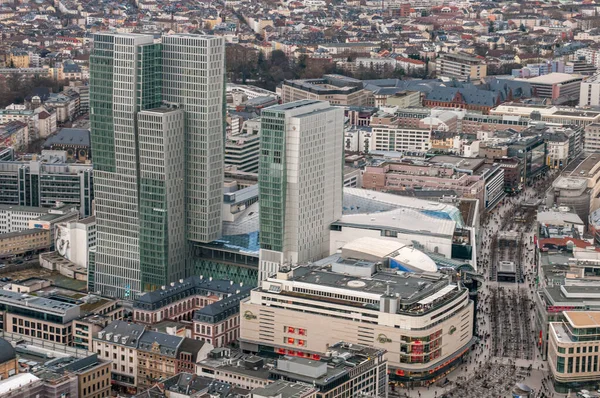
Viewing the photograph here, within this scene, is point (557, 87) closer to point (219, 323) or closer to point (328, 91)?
point (328, 91)

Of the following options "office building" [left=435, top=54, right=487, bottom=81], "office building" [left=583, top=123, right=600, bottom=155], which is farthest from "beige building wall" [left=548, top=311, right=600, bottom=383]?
"office building" [left=435, top=54, right=487, bottom=81]

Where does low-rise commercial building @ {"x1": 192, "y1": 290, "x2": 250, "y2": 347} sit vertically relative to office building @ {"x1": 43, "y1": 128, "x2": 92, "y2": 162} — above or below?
below

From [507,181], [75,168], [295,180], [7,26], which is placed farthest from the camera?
[7,26]

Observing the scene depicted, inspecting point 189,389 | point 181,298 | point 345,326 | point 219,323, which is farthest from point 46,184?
point 189,389

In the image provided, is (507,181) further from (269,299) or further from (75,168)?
(269,299)

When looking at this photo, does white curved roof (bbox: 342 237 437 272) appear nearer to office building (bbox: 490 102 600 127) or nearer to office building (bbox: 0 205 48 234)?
office building (bbox: 0 205 48 234)

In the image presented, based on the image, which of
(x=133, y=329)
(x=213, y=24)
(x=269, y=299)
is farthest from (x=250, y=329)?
(x=213, y=24)
